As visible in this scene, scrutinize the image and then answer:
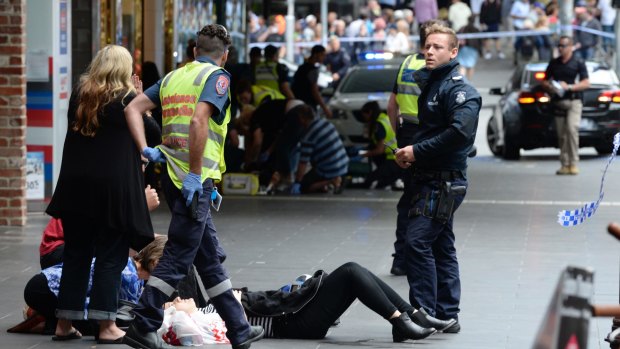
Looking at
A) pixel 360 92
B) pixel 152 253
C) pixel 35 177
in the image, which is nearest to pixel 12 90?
pixel 35 177

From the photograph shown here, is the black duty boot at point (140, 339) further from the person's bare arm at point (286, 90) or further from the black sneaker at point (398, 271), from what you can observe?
the person's bare arm at point (286, 90)

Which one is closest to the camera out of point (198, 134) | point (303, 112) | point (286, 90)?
point (198, 134)

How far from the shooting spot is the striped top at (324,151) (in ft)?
57.8

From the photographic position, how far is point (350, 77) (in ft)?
79.0

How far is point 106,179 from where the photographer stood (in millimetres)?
8148

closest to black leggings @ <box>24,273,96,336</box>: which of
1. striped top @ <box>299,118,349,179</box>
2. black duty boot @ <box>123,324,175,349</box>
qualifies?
black duty boot @ <box>123,324,175,349</box>

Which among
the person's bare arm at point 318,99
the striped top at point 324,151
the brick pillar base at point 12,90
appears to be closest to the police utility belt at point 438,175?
the brick pillar base at point 12,90

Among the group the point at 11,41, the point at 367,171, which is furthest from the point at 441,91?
the point at 367,171

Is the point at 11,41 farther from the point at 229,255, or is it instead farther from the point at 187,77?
the point at 187,77

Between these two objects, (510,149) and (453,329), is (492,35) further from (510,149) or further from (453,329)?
(453,329)

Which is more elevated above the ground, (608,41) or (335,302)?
(608,41)

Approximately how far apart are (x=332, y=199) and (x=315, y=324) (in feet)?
29.3

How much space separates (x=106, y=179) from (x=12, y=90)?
20.0ft

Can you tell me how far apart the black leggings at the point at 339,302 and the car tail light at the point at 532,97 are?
14051 mm
